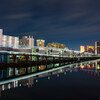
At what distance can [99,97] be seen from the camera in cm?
976

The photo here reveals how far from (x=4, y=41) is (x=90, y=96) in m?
200

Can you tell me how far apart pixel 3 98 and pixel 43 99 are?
287 cm

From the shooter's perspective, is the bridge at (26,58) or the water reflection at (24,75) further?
the bridge at (26,58)

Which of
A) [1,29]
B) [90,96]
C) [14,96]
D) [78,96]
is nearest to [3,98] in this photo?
[14,96]

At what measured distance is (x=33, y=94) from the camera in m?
10.5

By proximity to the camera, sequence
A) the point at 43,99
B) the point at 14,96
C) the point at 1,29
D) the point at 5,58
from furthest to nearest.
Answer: the point at 1,29, the point at 5,58, the point at 14,96, the point at 43,99

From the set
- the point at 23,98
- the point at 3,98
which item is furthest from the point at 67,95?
the point at 3,98

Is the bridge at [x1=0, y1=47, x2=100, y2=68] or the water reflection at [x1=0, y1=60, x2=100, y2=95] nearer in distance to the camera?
the water reflection at [x1=0, y1=60, x2=100, y2=95]

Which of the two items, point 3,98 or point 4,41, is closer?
point 3,98

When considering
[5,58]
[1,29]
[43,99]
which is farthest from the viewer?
[1,29]

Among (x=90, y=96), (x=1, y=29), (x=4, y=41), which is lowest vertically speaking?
(x=90, y=96)

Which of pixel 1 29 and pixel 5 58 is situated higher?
pixel 1 29

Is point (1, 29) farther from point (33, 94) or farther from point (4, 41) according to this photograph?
point (33, 94)

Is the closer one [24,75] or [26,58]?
[24,75]
